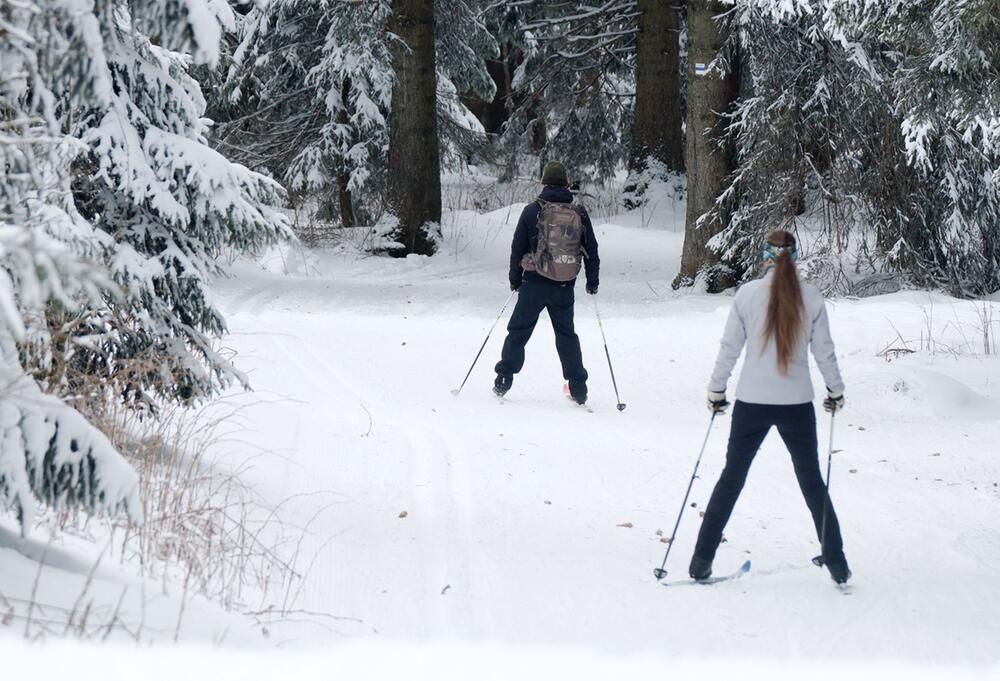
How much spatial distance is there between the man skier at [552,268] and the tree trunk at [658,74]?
414 inches

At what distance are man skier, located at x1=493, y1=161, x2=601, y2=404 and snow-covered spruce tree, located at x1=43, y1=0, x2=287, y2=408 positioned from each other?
2.87 m

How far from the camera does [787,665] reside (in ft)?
15.2

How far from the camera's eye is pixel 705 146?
14.4m

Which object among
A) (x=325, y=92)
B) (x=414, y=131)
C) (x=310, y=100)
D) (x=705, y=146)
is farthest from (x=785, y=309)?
(x=310, y=100)

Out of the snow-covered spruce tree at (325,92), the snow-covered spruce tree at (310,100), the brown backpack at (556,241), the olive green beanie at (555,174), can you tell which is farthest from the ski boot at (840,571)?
the snow-covered spruce tree at (310,100)

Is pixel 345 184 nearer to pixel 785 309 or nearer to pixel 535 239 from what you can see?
pixel 535 239

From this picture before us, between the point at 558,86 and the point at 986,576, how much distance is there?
16.8 meters

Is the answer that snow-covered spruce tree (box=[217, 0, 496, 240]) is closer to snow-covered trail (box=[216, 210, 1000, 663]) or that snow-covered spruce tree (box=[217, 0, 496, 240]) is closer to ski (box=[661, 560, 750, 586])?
snow-covered trail (box=[216, 210, 1000, 663])

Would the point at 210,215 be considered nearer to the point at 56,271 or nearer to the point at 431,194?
the point at 56,271

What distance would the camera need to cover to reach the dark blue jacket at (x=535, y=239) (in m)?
9.48

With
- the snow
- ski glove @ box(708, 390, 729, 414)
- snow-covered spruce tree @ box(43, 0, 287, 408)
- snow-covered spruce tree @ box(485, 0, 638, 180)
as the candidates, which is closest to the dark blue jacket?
snow-covered spruce tree @ box(43, 0, 287, 408)

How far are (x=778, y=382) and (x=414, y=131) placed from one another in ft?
41.8

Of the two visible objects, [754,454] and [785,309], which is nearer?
[785,309]

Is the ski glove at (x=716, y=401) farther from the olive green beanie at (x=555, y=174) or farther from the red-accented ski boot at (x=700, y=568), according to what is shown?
the olive green beanie at (x=555, y=174)
